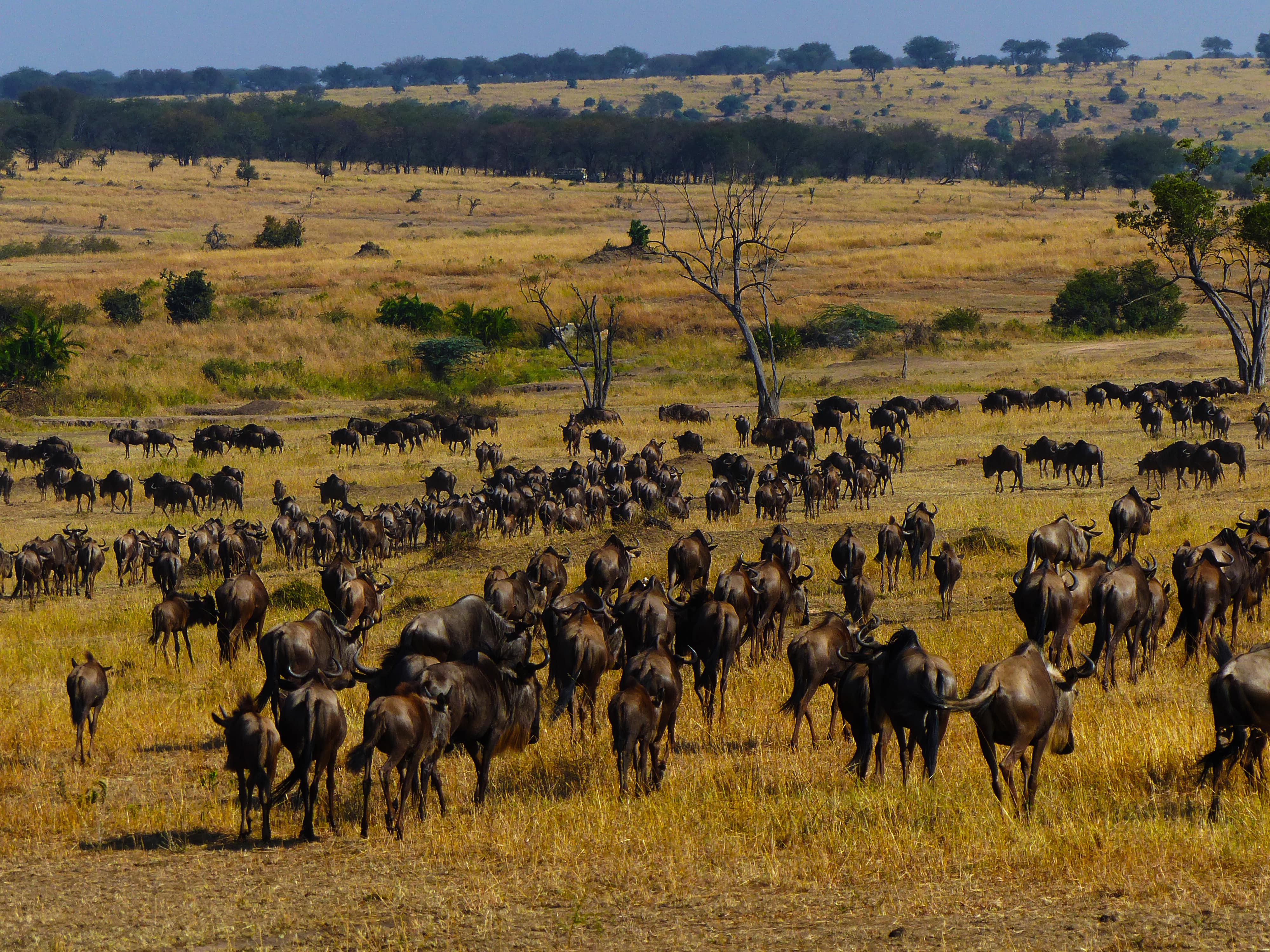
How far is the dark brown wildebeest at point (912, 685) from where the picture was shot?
31.1ft

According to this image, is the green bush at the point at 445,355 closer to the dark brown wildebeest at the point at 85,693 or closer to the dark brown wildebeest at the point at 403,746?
the dark brown wildebeest at the point at 85,693

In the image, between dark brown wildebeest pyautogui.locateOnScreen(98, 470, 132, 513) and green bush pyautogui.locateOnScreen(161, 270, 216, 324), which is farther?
green bush pyautogui.locateOnScreen(161, 270, 216, 324)

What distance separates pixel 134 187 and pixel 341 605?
369ft

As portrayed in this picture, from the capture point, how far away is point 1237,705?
8484 mm

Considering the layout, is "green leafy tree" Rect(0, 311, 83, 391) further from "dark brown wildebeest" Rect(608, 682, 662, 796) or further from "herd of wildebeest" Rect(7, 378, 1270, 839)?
"dark brown wildebeest" Rect(608, 682, 662, 796)

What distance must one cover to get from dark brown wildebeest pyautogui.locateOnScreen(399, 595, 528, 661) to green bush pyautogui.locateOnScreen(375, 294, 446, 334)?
52.5 m

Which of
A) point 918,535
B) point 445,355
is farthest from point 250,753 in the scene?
point 445,355

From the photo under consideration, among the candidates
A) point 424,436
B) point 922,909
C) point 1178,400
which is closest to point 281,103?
point 424,436

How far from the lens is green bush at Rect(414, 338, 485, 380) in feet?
190

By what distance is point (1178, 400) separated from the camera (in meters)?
36.7

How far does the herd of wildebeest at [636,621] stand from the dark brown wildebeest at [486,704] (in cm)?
2

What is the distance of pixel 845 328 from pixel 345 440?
31.2 m

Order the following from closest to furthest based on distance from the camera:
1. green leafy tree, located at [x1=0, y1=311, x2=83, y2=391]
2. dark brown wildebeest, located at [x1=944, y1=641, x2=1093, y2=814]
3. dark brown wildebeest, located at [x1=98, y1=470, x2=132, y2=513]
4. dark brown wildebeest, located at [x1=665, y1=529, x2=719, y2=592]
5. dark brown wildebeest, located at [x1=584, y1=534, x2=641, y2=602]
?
dark brown wildebeest, located at [x1=944, y1=641, x2=1093, y2=814], dark brown wildebeest, located at [x1=584, y1=534, x2=641, y2=602], dark brown wildebeest, located at [x1=665, y1=529, x2=719, y2=592], dark brown wildebeest, located at [x1=98, y1=470, x2=132, y2=513], green leafy tree, located at [x1=0, y1=311, x2=83, y2=391]

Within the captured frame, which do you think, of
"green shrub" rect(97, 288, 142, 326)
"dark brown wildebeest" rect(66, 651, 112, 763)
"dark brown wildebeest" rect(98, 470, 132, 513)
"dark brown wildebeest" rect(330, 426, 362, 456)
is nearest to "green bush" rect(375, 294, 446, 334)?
"green shrub" rect(97, 288, 142, 326)
